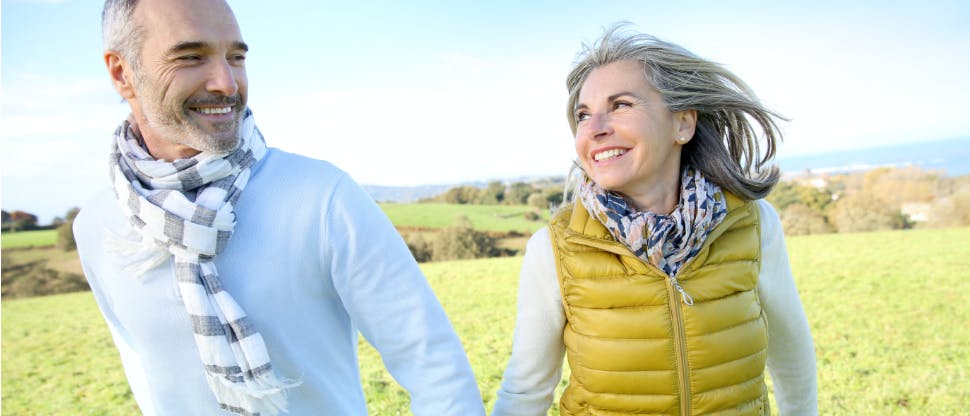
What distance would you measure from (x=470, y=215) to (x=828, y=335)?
32.8 ft

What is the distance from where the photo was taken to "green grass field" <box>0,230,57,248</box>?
13.1 m

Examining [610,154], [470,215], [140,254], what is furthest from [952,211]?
[140,254]

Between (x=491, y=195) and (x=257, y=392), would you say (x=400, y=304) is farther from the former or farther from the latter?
(x=491, y=195)

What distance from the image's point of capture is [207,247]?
66.3 inches

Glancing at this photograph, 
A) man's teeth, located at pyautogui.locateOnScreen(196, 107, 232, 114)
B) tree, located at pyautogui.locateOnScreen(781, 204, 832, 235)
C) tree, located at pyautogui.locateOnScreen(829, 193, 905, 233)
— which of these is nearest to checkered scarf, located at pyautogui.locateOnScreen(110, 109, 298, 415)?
man's teeth, located at pyautogui.locateOnScreen(196, 107, 232, 114)

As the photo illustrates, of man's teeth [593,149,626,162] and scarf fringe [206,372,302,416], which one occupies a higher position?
man's teeth [593,149,626,162]

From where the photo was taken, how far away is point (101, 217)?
1.97m

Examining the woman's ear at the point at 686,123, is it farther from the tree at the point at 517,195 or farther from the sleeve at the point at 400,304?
the tree at the point at 517,195

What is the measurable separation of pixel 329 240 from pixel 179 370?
656mm

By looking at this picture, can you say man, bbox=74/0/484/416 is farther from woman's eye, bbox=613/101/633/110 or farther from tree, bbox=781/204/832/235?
tree, bbox=781/204/832/235

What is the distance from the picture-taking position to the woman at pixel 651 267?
1.77 metres

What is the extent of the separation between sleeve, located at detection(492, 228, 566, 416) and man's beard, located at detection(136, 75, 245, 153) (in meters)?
0.98

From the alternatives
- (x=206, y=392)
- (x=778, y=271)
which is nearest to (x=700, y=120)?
(x=778, y=271)

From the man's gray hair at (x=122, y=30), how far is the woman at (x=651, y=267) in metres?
1.33
